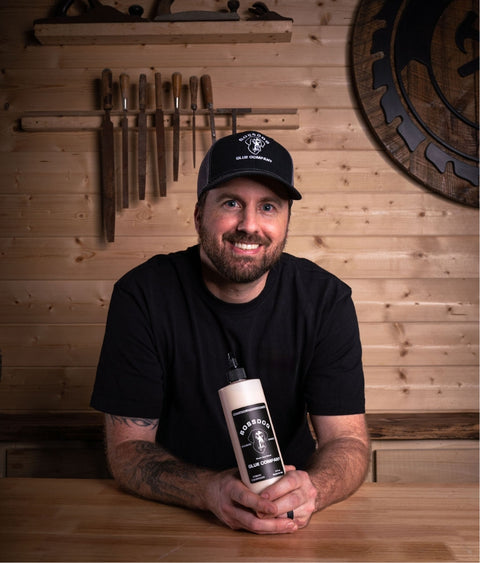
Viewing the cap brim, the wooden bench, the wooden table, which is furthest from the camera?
the wooden bench

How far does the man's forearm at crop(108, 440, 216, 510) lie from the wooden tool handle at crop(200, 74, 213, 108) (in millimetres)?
1597

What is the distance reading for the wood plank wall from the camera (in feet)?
8.75

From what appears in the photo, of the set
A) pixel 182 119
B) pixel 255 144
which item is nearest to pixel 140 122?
pixel 182 119

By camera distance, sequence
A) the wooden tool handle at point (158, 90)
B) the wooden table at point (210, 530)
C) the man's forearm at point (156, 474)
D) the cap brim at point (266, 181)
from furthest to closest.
Result: the wooden tool handle at point (158, 90) < the cap brim at point (266, 181) < the man's forearm at point (156, 474) < the wooden table at point (210, 530)

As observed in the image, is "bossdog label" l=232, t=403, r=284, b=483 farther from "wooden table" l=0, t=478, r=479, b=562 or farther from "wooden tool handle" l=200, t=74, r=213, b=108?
"wooden tool handle" l=200, t=74, r=213, b=108

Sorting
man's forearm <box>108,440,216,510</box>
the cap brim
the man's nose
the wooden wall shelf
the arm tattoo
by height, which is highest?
the wooden wall shelf

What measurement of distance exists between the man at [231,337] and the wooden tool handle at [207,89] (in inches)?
40.2

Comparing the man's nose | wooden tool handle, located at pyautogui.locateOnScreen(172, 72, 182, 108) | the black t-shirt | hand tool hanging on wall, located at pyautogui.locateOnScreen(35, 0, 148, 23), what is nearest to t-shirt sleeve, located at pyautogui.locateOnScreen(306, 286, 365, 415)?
the black t-shirt

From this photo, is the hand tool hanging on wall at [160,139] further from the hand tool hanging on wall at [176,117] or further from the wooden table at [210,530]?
the wooden table at [210,530]

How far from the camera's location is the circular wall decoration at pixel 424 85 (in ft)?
8.61

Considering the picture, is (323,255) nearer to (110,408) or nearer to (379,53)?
(379,53)

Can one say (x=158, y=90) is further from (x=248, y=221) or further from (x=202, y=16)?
(x=248, y=221)

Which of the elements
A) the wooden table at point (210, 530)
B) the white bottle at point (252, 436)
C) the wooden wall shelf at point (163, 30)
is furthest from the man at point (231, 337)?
the wooden wall shelf at point (163, 30)

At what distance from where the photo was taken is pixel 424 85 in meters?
2.65
